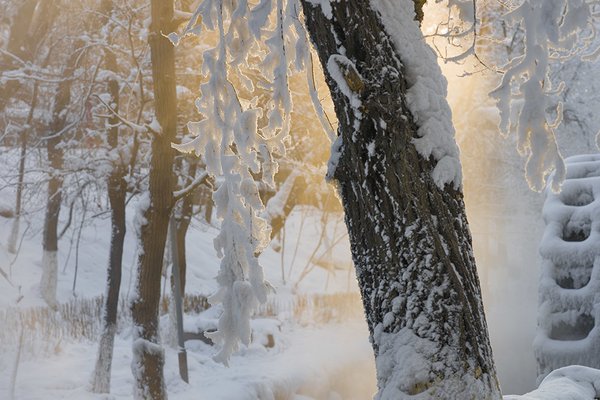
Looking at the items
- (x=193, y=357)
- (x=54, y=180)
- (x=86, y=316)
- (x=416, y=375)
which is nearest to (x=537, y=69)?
(x=416, y=375)

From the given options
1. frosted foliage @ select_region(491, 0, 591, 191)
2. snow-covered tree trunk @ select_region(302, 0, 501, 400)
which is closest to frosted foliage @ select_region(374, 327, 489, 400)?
snow-covered tree trunk @ select_region(302, 0, 501, 400)

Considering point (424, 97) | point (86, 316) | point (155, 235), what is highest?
point (424, 97)

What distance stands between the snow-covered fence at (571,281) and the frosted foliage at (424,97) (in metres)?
6.91

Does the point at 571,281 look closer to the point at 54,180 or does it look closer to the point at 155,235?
the point at 155,235

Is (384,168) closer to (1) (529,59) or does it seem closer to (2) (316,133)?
(1) (529,59)

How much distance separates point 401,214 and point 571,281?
7.72 m

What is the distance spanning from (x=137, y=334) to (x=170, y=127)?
2725 millimetres

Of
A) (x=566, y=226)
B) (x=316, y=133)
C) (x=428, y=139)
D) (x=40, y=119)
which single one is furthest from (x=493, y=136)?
(x=428, y=139)

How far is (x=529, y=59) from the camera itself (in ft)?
9.10

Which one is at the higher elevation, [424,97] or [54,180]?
[54,180]

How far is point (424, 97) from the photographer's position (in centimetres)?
315

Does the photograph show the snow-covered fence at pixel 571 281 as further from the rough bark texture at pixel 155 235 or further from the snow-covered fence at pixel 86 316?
the rough bark texture at pixel 155 235

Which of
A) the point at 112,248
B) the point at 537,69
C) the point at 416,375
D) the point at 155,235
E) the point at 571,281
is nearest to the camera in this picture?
the point at 537,69

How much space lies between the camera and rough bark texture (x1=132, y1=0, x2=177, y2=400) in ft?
27.6
